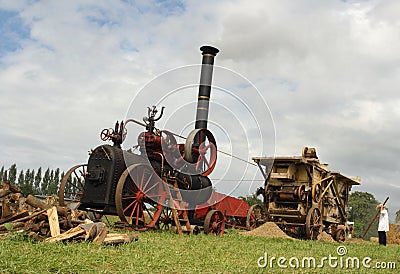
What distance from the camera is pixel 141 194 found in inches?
468

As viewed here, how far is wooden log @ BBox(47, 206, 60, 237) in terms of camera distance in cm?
755

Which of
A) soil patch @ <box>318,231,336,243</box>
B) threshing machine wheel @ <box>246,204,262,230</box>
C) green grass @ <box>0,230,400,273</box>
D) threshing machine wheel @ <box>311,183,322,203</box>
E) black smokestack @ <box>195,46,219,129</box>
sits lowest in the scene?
green grass @ <box>0,230,400,273</box>

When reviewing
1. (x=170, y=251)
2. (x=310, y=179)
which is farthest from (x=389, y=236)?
(x=170, y=251)

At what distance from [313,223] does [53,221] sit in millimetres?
8319

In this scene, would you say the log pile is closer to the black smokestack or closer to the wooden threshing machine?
the wooden threshing machine

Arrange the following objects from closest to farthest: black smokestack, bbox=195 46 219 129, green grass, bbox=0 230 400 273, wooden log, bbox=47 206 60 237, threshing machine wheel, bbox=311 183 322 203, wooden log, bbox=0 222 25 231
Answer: green grass, bbox=0 230 400 273 < wooden log, bbox=47 206 60 237 < wooden log, bbox=0 222 25 231 < threshing machine wheel, bbox=311 183 322 203 < black smokestack, bbox=195 46 219 129

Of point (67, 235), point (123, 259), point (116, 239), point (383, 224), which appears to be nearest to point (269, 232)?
point (383, 224)

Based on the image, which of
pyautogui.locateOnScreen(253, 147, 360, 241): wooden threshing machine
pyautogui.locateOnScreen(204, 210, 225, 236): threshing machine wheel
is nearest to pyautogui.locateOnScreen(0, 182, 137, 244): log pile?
pyautogui.locateOnScreen(204, 210, 225, 236): threshing machine wheel

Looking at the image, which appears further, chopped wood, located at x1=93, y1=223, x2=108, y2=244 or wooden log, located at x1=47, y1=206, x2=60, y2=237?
wooden log, located at x1=47, y1=206, x2=60, y2=237

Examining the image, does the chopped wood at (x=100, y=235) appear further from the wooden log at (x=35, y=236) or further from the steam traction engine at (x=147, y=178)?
the steam traction engine at (x=147, y=178)

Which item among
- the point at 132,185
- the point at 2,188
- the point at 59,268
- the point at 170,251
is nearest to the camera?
the point at 59,268

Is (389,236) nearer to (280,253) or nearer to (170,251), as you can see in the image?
(280,253)

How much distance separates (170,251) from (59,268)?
2.61 m

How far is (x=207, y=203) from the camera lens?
13859 millimetres
